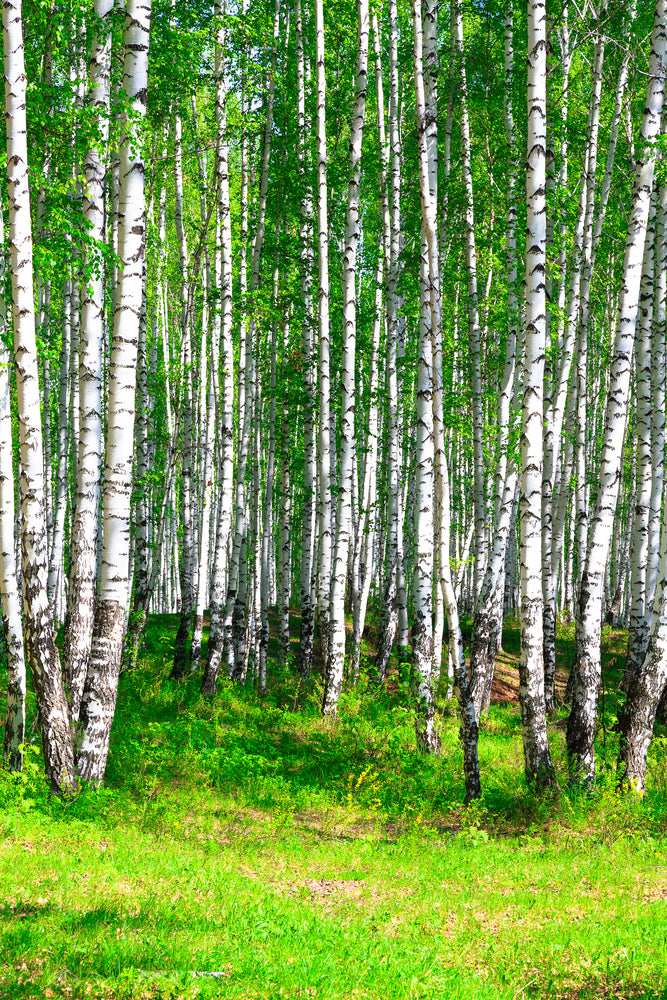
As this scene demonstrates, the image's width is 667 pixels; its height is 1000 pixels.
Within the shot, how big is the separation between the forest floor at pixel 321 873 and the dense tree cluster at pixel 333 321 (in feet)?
2.08

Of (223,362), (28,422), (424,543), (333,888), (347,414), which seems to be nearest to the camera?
(333,888)

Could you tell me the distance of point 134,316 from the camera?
693cm

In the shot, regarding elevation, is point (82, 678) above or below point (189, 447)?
below

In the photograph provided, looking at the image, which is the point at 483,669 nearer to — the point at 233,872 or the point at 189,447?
the point at 189,447

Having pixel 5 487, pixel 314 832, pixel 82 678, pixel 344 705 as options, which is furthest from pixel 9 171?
pixel 344 705

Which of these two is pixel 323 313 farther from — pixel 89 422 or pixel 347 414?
pixel 89 422

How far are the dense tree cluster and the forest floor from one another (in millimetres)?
635

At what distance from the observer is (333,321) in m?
18.5

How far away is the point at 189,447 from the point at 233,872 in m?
8.77

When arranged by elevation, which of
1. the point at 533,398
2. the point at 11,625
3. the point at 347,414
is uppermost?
the point at 347,414

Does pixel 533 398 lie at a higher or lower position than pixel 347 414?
→ lower

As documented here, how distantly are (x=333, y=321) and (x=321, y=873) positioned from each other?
14362mm

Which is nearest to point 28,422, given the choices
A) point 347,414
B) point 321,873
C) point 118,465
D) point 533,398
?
point 118,465

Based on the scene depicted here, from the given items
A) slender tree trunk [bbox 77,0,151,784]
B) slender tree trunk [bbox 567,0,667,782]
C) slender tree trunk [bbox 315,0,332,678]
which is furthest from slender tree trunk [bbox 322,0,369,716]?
slender tree trunk [bbox 77,0,151,784]
